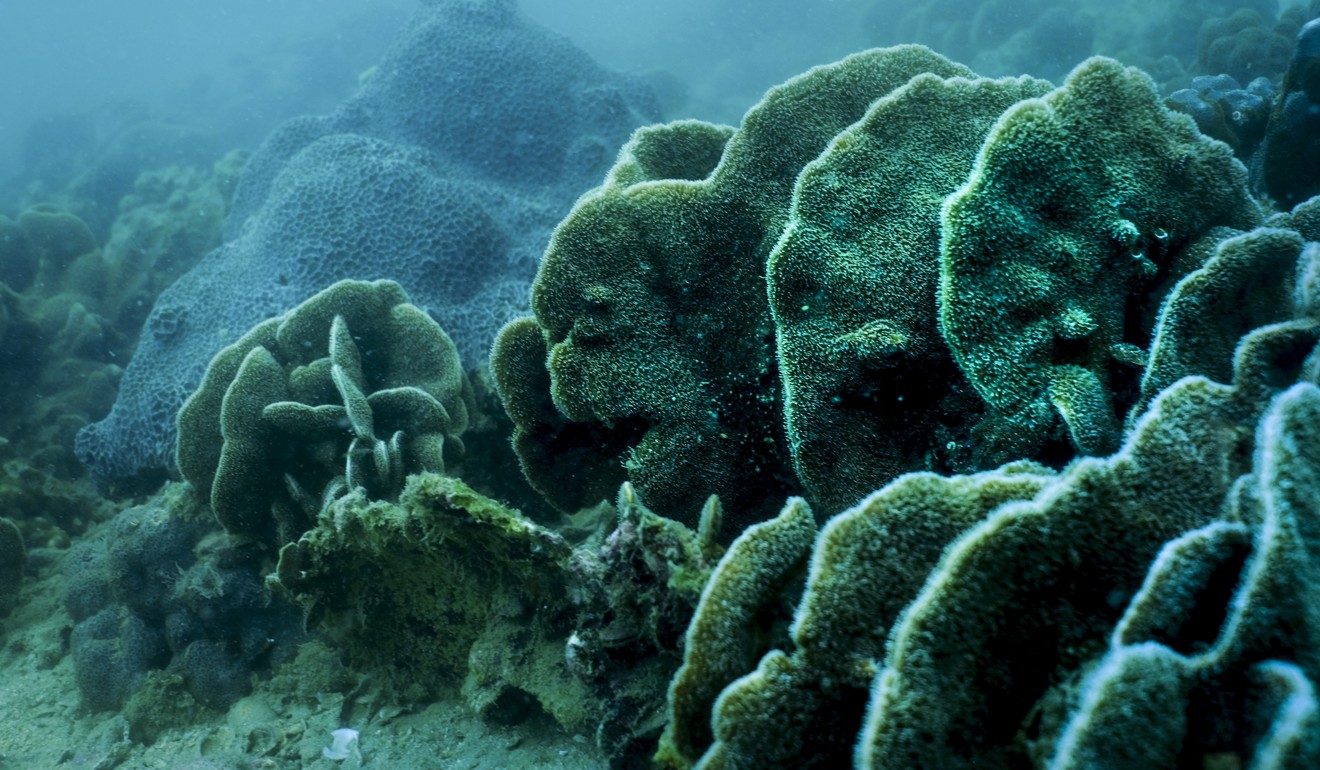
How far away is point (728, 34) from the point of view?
992 inches

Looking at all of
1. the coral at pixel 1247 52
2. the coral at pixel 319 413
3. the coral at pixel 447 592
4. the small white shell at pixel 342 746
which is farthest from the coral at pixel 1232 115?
the small white shell at pixel 342 746

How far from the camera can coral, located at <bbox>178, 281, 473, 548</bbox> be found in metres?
3.33

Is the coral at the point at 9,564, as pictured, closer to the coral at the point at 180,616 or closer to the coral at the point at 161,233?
the coral at the point at 180,616

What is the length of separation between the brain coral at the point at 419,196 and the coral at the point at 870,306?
3.11m

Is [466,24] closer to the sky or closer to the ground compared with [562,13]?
closer to the ground

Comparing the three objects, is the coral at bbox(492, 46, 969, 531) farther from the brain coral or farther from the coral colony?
the brain coral

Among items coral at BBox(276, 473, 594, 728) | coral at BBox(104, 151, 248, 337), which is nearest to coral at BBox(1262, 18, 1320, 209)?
coral at BBox(276, 473, 594, 728)

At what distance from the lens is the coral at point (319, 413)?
10.9 feet

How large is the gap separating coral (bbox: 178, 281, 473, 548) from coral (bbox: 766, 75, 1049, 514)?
Result: 1946 millimetres

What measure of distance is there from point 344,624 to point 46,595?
2847mm

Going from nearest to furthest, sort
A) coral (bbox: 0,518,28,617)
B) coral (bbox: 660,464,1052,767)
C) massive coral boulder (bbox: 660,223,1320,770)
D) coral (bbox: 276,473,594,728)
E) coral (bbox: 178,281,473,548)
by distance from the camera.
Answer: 1. massive coral boulder (bbox: 660,223,1320,770)
2. coral (bbox: 660,464,1052,767)
3. coral (bbox: 276,473,594,728)
4. coral (bbox: 178,281,473,548)
5. coral (bbox: 0,518,28,617)

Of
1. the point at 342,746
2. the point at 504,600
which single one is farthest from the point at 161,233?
the point at 504,600

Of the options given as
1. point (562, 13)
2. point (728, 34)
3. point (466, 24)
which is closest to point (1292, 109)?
point (466, 24)

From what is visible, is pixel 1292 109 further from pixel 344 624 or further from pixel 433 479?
pixel 344 624
